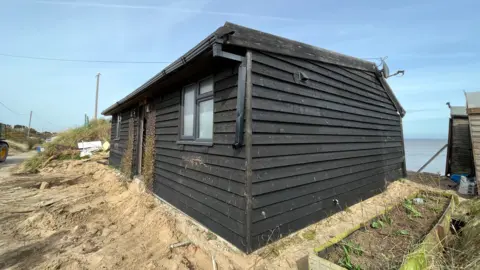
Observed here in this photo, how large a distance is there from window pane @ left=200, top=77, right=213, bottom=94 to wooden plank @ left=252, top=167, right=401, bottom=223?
86.0 inches

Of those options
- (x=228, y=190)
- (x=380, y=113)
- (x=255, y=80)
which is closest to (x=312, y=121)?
(x=255, y=80)

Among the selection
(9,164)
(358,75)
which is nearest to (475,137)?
(358,75)

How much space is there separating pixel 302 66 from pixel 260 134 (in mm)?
1678

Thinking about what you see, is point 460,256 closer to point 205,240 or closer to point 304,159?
point 304,159

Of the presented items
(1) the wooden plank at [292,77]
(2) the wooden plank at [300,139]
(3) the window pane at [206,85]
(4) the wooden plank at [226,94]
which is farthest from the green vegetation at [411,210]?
(3) the window pane at [206,85]

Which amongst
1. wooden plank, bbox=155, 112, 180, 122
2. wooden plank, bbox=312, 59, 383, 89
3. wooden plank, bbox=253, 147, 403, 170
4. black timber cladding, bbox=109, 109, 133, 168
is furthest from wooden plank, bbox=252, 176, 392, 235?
black timber cladding, bbox=109, 109, 133, 168

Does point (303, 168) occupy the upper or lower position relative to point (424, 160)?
upper

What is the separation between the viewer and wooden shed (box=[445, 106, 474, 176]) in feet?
29.1

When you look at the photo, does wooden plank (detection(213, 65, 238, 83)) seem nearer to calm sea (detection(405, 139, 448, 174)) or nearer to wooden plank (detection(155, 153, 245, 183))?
wooden plank (detection(155, 153, 245, 183))

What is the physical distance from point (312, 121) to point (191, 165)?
7.94 feet

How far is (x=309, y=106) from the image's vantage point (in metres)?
3.81

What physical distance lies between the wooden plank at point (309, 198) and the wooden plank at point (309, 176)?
0.62 ft

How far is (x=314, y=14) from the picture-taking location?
650 centimetres

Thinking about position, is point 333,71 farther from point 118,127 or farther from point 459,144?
point 118,127
